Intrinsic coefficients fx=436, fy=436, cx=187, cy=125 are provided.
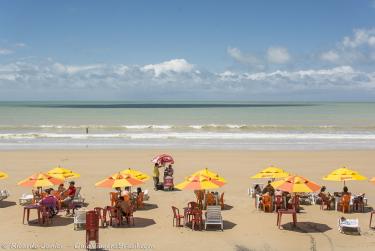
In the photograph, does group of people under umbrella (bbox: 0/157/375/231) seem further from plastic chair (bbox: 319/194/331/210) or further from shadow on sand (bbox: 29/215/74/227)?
shadow on sand (bbox: 29/215/74/227)

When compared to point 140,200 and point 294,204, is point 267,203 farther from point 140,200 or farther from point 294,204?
point 140,200

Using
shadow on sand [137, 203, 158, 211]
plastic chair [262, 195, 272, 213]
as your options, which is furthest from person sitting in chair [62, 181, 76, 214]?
plastic chair [262, 195, 272, 213]

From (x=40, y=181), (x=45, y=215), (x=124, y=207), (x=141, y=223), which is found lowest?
(x=141, y=223)

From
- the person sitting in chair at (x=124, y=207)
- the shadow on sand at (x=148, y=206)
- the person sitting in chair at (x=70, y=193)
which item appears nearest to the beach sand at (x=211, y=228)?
the shadow on sand at (x=148, y=206)

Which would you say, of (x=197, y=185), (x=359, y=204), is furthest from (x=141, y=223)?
(x=359, y=204)

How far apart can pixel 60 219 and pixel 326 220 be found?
8.53 metres

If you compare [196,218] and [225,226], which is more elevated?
[196,218]

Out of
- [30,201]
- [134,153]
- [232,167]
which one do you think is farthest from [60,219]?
[134,153]

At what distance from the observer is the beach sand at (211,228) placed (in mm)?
11750

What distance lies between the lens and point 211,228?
43.1 ft

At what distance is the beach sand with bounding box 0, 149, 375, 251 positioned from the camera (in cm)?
1175

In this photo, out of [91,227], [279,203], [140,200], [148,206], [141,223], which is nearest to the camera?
[91,227]

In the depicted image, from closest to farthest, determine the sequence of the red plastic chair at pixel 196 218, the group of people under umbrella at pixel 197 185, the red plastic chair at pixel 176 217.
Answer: the red plastic chair at pixel 196 218, the red plastic chair at pixel 176 217, the group of people under umbrella at pixel 197 185

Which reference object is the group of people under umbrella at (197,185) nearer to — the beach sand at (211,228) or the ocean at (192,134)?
the beach sand at (211,228)
